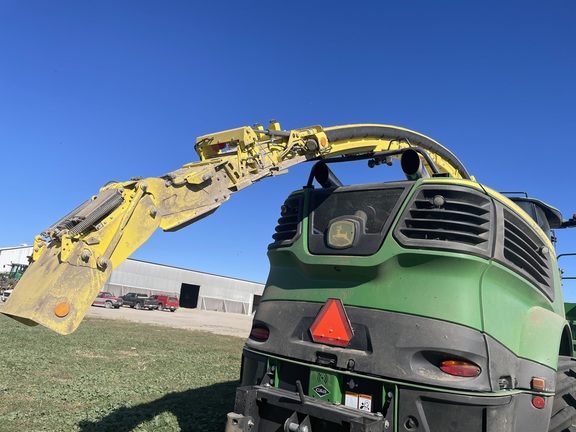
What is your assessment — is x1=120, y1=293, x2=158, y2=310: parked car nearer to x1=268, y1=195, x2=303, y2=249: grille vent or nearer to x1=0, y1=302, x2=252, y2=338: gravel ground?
x1=0, y1=302, x2=252, y2=338: gravel ground

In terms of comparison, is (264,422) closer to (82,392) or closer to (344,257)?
(344,257)

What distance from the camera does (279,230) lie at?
457cm

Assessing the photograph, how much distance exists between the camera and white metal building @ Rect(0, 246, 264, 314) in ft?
→ 172

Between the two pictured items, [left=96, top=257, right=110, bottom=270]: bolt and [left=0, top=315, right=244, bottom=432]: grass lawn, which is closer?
[left=96, top=257, right=110, bottom=270]: bolt

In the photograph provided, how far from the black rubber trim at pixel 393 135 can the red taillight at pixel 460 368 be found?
123 inches

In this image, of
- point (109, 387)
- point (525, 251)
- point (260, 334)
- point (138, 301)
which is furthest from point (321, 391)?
point (138, 301)

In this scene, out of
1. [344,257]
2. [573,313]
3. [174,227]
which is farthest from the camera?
[573,313]

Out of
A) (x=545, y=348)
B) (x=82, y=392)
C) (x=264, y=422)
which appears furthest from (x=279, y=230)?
(x=82, y=392)

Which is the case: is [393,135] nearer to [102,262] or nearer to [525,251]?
[525,251]

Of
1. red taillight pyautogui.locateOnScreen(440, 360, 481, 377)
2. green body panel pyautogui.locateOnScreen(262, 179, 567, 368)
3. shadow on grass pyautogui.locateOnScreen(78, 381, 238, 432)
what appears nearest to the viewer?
red taillight pyautogui.locateOnScreen(440, 360, 481, 377)

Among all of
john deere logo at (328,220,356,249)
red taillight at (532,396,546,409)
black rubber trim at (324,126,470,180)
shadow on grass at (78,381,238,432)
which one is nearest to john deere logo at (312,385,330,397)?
john deere logo at (328,220,356,249)

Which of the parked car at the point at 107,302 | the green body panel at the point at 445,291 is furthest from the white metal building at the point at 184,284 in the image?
the green body panel at the point at 445,291

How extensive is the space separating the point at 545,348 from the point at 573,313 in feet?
15.6

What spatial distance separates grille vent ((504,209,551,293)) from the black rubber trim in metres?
2.42
